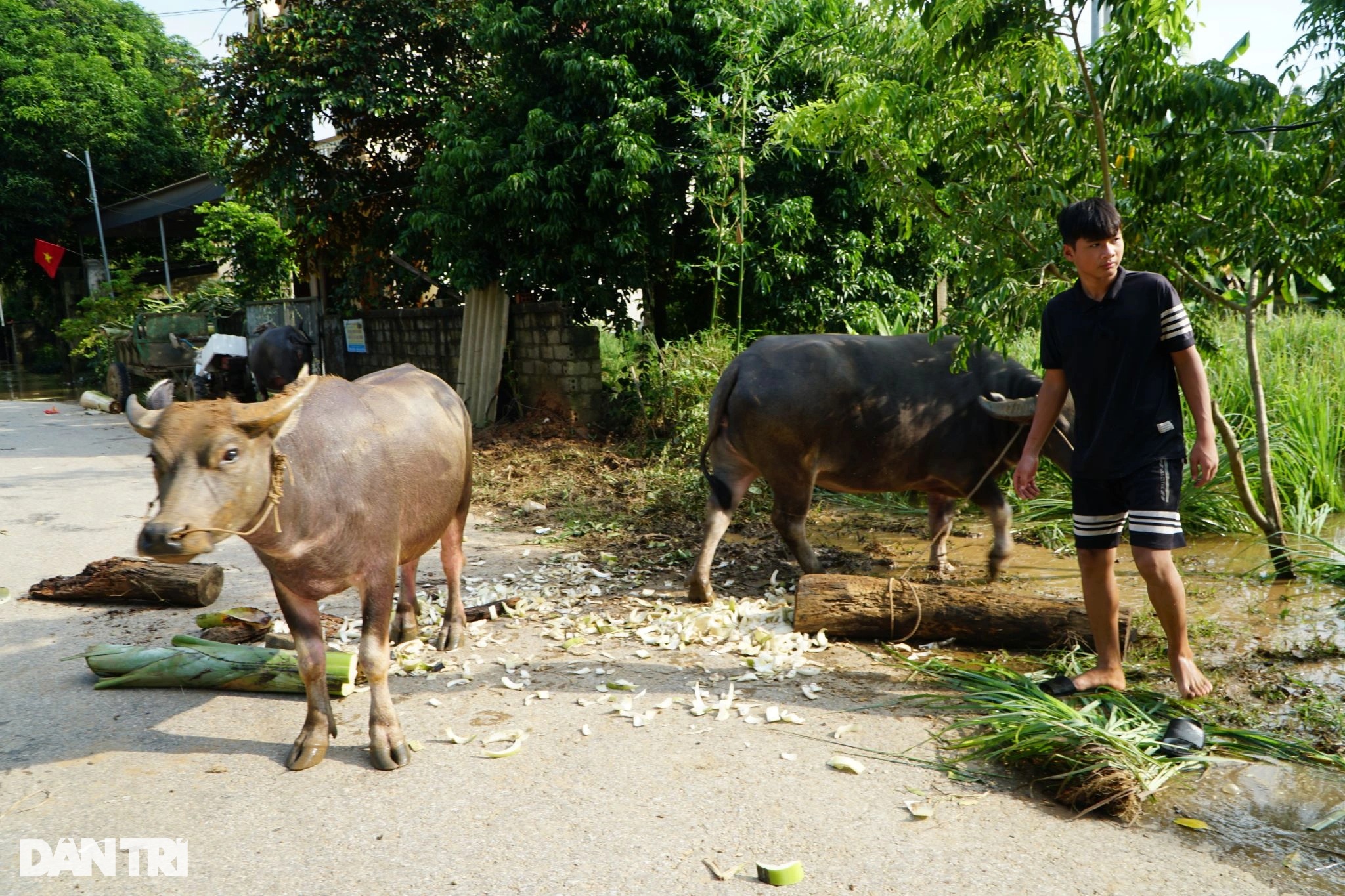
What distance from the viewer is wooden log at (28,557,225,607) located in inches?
210

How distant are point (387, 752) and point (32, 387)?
77.0 ft

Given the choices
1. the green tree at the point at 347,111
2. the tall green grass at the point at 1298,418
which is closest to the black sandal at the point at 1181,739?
the tall green grass at the point at 1298,418

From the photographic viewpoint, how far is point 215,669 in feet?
13.5

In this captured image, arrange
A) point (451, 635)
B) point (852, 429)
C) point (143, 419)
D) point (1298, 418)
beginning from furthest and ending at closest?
point (1298, 418) → point (852, 429) → point (451, 635) → point (143, 419)

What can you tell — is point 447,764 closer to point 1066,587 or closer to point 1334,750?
point 1334,750

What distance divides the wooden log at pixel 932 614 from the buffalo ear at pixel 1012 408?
1020 millimetres

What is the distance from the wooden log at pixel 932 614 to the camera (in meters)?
4.35

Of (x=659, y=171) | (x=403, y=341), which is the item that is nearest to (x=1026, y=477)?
(x=659, y=171)

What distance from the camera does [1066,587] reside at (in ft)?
17.9

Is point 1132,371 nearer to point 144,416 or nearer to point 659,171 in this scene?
point 144,416

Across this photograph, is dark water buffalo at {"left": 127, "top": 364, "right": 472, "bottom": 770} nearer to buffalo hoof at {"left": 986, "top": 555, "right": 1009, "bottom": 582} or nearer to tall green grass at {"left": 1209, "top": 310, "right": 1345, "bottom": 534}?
buffalo hoof at {"left": 986, "top": 555, "right": 1009, "bottom": 582}

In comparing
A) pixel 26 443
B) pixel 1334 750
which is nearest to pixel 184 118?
pixel 26 443

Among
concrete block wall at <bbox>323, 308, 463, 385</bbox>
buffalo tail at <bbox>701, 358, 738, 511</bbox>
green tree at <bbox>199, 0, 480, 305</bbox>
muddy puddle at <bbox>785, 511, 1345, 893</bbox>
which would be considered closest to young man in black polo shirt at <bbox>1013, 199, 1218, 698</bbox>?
muddy puddle at <bbox>785, 511, 1345, 893</bbox>

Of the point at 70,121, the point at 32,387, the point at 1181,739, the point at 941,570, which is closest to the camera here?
the point at 1181,739
